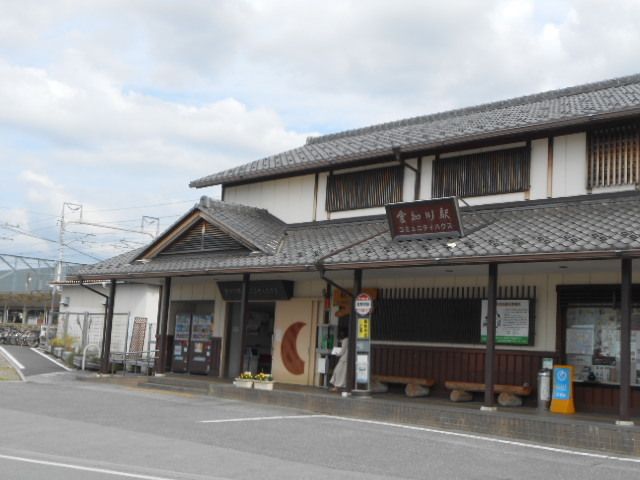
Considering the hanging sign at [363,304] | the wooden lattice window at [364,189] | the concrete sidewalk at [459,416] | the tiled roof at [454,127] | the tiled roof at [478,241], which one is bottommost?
the concrete sidewalk at [459,416]

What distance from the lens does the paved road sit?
22.2 metres

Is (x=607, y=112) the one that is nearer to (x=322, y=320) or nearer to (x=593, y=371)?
(x=593, y=371)

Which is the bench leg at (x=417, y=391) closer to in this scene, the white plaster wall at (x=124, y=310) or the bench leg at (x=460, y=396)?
the bench leg at (x=460, y=396)

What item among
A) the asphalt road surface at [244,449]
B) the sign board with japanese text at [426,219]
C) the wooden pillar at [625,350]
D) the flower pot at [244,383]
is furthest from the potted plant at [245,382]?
the wooden pillar at [625,350]

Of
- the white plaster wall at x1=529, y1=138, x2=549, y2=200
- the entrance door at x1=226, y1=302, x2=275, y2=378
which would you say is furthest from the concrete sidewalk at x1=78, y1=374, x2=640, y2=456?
the white plaster wall at x1=529, y1=138, x2=549, y2=200

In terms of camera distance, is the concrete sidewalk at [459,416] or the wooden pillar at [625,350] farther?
the wooden pillar at [625,350]

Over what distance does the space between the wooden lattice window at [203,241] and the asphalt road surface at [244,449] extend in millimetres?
4927

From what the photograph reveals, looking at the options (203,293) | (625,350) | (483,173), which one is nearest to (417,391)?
(483,173)

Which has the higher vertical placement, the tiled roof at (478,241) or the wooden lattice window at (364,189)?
the wooden lattice window at (364,189)

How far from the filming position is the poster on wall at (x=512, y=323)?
45.6 ft

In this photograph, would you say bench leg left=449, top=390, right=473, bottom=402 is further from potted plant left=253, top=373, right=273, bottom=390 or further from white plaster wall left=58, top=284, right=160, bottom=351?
white plaster wall left=58, top=284, right=160, bottom=351

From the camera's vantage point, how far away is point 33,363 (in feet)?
80.5

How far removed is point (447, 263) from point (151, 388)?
29.2 ft

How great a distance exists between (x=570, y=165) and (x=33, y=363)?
19.3 meters
